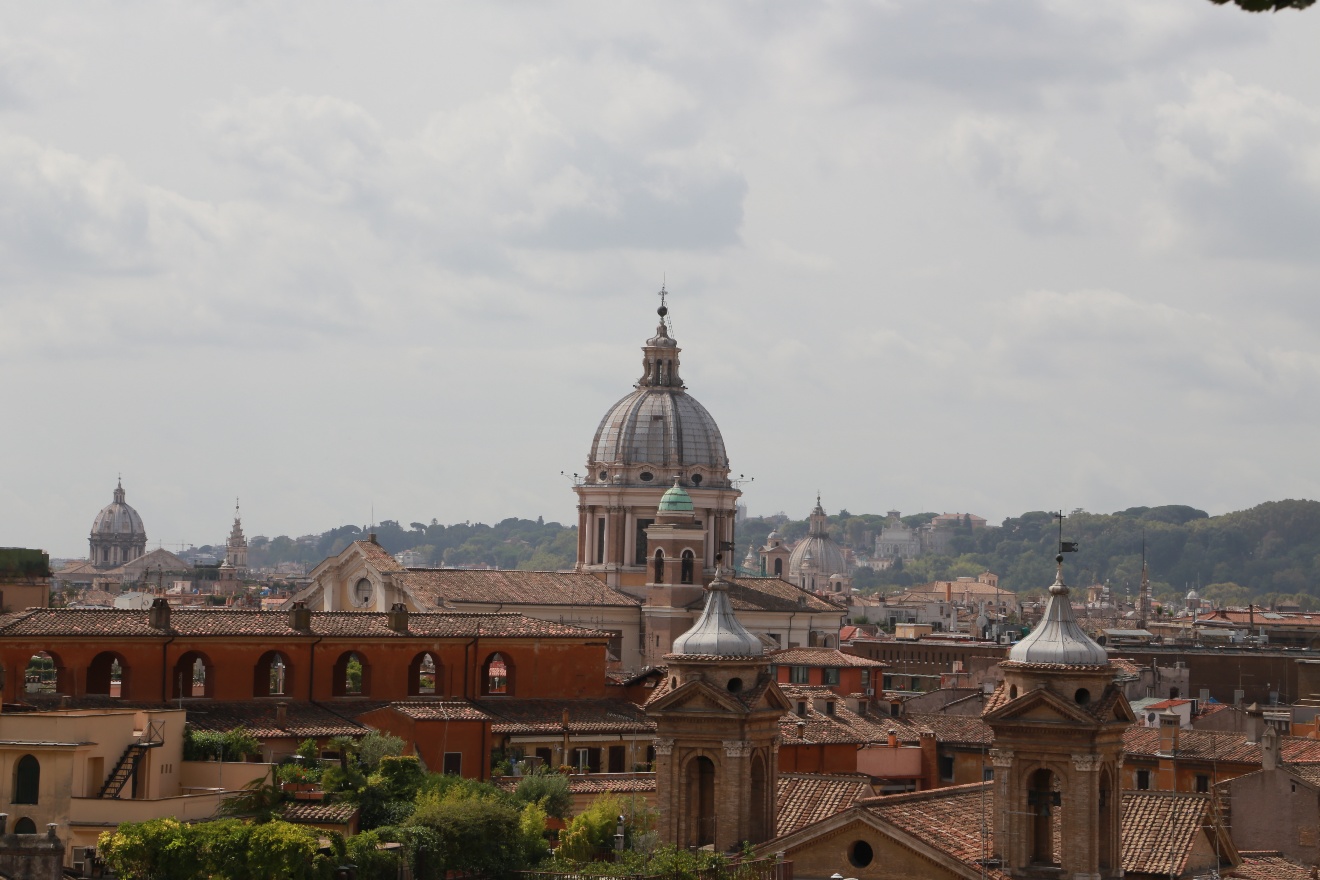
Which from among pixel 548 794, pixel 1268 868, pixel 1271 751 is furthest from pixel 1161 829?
pixel 548 794

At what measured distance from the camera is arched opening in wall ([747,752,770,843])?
3788 cm

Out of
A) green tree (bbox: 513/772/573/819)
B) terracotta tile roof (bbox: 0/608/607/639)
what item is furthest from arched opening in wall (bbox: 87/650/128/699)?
green tree (bbox: 513/772/573/819)

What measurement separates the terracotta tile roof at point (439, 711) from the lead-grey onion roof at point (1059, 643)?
60.4 ft

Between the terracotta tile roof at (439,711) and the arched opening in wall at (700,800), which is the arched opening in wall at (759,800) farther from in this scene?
the terracotta tile roof at (439,711)

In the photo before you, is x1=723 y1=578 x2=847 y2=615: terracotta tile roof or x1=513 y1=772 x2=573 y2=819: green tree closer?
x1=513 y1=772 x2=573 y2=819: green tree

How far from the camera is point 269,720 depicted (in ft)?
174

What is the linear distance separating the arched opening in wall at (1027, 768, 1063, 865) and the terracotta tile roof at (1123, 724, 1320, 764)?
756 inches

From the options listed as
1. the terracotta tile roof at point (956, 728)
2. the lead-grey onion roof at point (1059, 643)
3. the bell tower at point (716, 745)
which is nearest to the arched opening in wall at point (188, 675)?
the terracotta tile roof at point (956, 728)

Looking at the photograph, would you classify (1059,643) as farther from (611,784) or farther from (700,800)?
(611,784)

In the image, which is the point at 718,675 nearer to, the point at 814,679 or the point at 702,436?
the point at 814,679

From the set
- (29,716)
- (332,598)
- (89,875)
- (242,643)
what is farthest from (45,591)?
(89,875)

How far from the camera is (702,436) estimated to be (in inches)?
3880

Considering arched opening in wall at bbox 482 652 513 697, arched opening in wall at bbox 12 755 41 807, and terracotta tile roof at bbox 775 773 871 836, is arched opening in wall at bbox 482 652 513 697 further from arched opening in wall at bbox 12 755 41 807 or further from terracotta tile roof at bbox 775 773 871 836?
arched opening in wall at bbox 12 755 41 807

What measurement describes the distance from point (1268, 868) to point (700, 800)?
10.2m
